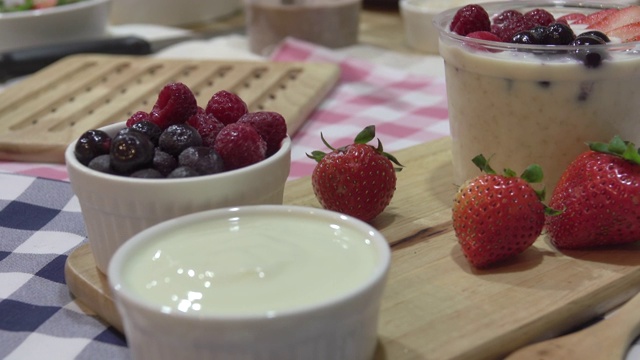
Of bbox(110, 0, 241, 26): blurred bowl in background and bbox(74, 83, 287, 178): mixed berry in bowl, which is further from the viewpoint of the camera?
bbox(110, 0, 241, 26): blurred bowl in background

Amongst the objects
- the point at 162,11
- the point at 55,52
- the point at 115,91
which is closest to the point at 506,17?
the point at 115,91

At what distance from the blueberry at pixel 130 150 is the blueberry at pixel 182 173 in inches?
1.5

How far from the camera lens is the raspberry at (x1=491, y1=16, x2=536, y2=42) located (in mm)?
1229

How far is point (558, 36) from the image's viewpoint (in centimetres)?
113

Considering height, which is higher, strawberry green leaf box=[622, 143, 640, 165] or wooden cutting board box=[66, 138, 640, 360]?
strawberry green leaf box=[622, 143, 640, 165]

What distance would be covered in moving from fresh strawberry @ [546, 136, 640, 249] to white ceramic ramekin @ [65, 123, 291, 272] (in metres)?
0.37

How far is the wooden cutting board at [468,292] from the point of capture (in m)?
0.88

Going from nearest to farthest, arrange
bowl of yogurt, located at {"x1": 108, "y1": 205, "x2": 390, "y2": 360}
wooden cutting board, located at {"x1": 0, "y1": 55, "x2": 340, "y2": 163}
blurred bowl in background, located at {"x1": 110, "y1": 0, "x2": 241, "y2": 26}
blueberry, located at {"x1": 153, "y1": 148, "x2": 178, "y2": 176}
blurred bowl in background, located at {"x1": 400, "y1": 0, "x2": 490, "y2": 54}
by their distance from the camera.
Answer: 1. bowl of yogurt, located at {"x1": 108, "y1": 205, "x2": 390, "y2": 360}
2. blueberry, located at {"x1": 153, "y1": 148, "x2": 178, "y2": 176}
3. wooden cutting board, located at {"x1": 0, "y1": 55, "x2": 340, "y2": 163}
4. blurred bowl in background, located at {"x1": 400, "y1": 0, "x2": 490, "y2": 54}
5. blurred bowl in background, located at {"x1": 110, "y1": 0, "x2": 241, "y2": 26}

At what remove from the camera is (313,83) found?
6.19ft

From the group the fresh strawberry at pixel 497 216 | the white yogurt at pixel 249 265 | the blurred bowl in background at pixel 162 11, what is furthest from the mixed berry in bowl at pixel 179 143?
the blurred bowl in background at pixel 162 11

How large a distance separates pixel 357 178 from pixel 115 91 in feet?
2.93

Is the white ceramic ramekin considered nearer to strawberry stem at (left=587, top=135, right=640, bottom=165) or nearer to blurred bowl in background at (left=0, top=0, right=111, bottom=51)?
strawberry stem at (left=587, top=135, right=640, bottom=165)

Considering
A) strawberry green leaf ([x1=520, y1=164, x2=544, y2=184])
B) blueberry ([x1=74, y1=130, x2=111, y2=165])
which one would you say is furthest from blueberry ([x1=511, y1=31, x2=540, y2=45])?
blueberry ([x1=74, y1=130, x2=111, y2=165])

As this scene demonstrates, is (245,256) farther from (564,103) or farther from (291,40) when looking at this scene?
(291,40)
